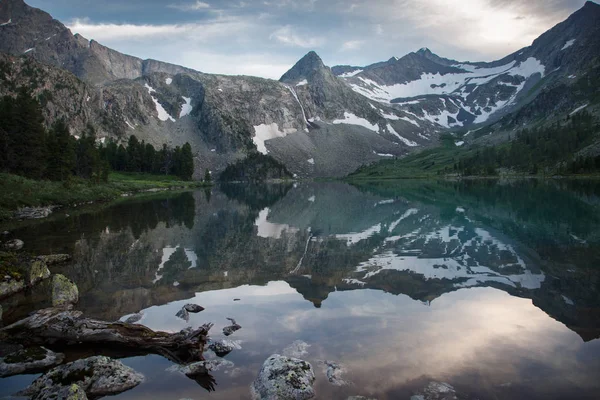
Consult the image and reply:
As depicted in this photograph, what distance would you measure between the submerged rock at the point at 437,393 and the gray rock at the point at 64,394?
27.5 ft

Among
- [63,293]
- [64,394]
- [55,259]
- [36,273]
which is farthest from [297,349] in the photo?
[55,259]

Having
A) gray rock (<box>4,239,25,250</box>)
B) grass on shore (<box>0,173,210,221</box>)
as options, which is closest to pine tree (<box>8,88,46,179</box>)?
grass on shore (<box>0,173,210,221</box>)

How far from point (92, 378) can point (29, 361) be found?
2.77 metres

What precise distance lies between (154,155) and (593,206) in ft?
512

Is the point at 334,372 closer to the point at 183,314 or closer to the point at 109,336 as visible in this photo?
the point at 109,336

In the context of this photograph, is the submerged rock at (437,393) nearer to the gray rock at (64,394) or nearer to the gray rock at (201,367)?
the gray rock at (201,367)

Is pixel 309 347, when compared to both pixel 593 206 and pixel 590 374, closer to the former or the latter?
pixel 590 374

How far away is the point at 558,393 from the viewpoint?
10.1m

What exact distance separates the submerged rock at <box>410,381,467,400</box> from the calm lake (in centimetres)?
27

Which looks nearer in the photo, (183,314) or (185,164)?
(183,314)

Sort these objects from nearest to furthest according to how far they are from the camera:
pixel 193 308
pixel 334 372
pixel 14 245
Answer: pixel 334 372 → pixel 193 308 → pixel 14 245

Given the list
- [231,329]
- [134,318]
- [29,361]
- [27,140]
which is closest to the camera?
[29,361]

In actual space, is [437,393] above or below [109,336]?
above

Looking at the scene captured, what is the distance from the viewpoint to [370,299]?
18453 mm
